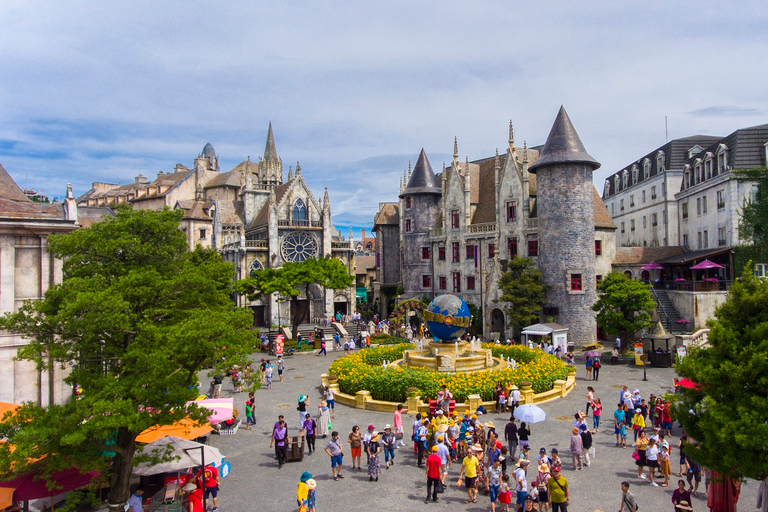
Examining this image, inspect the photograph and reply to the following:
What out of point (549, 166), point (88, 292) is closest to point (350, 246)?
point (549, 166)

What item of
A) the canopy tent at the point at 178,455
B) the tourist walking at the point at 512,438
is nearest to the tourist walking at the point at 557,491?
the tourist walking at the point at 512,438

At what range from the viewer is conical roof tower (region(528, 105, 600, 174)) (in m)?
41.3

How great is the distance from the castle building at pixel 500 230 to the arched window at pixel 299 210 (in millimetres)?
8575

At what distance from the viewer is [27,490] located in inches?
465

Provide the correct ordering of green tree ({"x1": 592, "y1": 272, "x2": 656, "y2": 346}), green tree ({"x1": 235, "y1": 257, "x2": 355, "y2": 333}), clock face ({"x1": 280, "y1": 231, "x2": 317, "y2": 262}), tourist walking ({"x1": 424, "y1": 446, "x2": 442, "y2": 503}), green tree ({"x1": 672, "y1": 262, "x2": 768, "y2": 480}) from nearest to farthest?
1. green tree ({"x1": 672, "y1": 262, "x2": 768, "y2": 480})
2. tourist walking ({"x1": 424, "y1": 446, "x2": 442, "y2": 503})
3. green tree ({"x1": 592, "y1": 272, "x2": 656, "y2": 346})
4. green tree ({"x1": 235, "y1": 257, "x2": 355, "y2": 333})
5. clock face ({"x1": 280, "y1": 231, "x2": 317, "y2": 262})

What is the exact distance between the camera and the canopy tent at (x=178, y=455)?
521 inches

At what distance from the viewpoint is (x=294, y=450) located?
17.0 meters

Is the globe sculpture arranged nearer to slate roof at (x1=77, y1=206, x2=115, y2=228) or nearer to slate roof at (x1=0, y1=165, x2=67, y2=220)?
slate roof at (x1=0, y1=165, x2=67, y2=220)

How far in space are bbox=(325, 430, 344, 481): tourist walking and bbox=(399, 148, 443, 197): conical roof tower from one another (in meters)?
39.7

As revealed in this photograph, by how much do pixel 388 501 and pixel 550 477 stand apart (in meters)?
4.30

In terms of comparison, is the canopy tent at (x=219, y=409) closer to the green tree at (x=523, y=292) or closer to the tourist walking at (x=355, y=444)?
the tourist walking at (x=355, y=444)

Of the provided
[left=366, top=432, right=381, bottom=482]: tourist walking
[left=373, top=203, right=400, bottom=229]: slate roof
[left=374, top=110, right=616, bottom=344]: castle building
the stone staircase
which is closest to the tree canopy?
the stone staircase

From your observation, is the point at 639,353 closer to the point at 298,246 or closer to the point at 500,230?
the point at 500,230

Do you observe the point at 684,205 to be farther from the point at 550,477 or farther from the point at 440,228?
the point at 550,477
